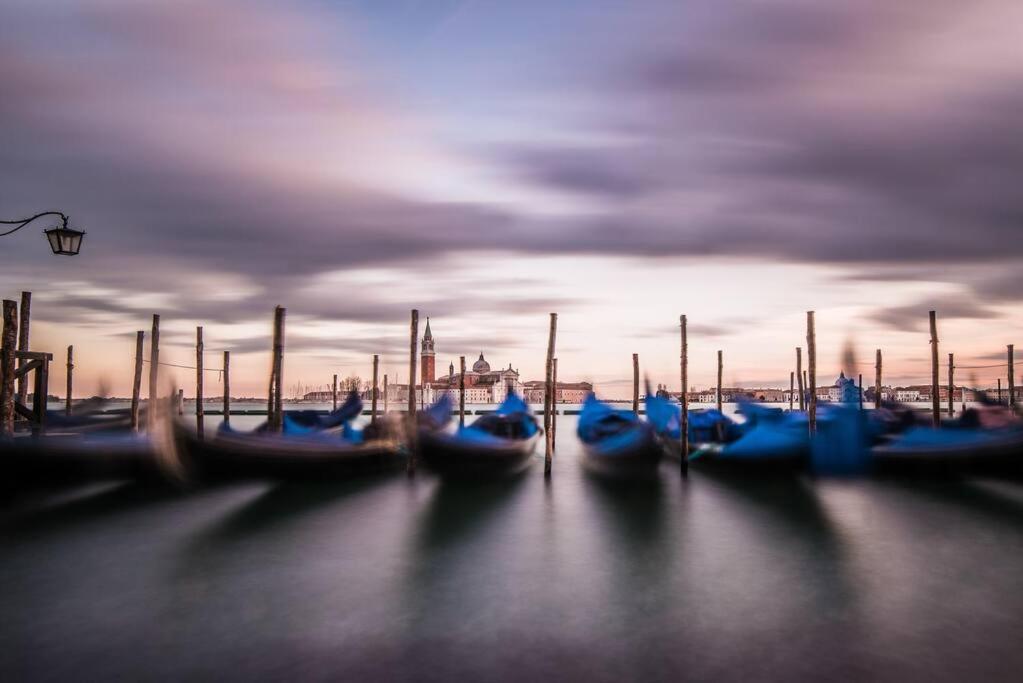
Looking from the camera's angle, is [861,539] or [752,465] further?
[752,465]

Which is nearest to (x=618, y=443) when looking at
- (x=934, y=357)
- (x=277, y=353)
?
(x=277, y=353)

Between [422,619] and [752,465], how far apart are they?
7737 mm

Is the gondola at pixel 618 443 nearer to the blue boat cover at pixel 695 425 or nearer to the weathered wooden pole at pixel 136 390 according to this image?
the blue boat cover at pixel 695 425

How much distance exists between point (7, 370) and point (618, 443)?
880 cm

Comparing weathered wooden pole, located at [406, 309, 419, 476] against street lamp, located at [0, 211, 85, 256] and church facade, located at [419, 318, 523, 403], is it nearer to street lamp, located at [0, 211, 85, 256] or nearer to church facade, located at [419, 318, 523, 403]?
street lamp, located at [0, 211, 85, 256]

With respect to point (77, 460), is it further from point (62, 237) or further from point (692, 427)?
point (692, 427)

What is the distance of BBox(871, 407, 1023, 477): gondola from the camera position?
9.45m

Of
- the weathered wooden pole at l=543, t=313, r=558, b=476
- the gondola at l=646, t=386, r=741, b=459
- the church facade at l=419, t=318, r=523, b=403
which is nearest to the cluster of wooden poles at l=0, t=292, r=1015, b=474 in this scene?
the weathered wooden pole at l=543, t=313, r=558, b=476

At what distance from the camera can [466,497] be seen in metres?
10.2

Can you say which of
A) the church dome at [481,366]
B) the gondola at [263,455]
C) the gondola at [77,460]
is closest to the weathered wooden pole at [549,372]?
the gondola at [263,455]

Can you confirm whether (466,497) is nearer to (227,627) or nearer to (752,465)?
(752,465)

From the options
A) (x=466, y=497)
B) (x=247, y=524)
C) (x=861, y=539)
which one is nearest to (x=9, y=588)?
(x=247, y=524)

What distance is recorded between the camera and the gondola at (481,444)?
1029 cm

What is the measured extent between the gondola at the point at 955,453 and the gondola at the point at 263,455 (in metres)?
8.15
